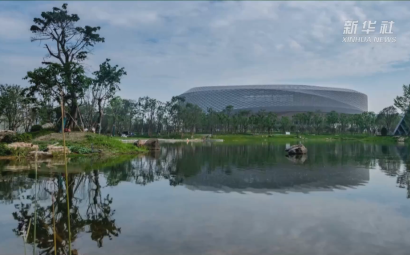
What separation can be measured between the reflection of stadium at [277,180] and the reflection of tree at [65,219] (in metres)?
3.73

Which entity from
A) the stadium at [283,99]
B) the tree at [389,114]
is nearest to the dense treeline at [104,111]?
the tree at [389,114]

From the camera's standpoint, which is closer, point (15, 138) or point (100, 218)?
point (100, 218)

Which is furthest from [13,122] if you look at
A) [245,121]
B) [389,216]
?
[245,121]

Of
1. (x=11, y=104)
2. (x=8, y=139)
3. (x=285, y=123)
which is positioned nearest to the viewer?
(x=8, y=139)

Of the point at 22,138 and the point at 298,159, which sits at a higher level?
the point at 22,138

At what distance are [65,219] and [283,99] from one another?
12235 cm

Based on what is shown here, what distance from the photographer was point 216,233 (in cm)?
660

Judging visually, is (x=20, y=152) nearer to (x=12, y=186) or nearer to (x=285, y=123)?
(x=12, y=186)

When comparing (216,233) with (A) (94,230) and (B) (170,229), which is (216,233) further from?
(A) (94,230)

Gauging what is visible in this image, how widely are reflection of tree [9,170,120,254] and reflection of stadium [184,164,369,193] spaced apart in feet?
12.2

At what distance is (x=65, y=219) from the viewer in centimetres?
728

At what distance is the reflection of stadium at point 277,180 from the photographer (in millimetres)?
11750

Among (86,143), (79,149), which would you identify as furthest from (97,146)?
(79,149)

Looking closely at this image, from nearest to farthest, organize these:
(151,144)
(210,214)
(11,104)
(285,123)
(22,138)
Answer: (210,214) → (22,138) → (151,144) → (11,104) → (285,123)
